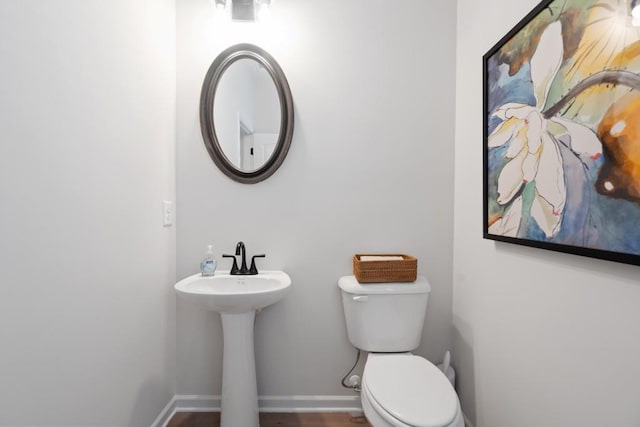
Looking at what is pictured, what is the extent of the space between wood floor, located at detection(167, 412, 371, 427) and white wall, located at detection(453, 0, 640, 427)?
615 millimetres

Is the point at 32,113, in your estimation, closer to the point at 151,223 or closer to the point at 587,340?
the point at 151,223

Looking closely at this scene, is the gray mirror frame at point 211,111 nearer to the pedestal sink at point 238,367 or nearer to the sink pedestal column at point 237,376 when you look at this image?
the pedestal sink at point 238,367

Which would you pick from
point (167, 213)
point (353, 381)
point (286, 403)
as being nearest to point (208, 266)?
point (167, 213)

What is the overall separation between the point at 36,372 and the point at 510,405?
161cm

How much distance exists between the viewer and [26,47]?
2.61ft

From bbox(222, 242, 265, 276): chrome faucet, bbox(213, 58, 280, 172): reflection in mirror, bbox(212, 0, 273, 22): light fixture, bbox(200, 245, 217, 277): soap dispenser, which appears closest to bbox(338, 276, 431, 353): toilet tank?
bbox(222, 242, 265, 276): chrome faucet

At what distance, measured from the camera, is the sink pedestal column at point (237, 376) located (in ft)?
4.63

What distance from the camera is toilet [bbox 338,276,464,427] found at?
1.00 metres

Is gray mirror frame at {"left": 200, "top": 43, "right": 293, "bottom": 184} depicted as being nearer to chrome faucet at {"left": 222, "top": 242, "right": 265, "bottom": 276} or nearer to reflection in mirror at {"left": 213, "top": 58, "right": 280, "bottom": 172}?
reflection in mirror at {"left": 213, "top": 58, "right": 280, "bottom": 172}

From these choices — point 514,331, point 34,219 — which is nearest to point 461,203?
point 514,331

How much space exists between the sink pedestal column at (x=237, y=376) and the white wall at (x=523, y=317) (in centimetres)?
108

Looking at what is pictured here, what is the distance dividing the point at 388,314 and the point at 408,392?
0.39m

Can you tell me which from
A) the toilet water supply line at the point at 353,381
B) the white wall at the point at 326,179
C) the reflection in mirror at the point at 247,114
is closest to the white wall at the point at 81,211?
the white wall at the point at 326,179

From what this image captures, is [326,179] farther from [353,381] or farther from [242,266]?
[353,381]
